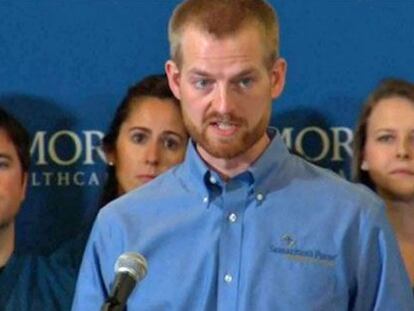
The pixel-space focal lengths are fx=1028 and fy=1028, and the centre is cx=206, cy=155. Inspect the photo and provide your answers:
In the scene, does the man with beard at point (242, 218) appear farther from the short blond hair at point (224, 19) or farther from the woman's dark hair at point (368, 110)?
the woman's dark hair at point (368, 110)

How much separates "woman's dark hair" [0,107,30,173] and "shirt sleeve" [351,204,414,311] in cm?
86

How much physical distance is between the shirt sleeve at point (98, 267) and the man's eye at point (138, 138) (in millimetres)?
592

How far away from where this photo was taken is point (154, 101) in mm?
2023

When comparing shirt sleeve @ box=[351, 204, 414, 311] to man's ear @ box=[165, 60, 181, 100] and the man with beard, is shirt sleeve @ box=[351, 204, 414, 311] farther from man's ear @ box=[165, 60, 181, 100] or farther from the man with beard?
man's ear @ box=[165, 60, 181, 100]

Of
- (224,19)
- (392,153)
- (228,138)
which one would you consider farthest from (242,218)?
(392,153)

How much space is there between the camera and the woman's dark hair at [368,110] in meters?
1.97

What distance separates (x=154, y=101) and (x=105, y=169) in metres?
0.19

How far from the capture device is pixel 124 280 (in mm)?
1049

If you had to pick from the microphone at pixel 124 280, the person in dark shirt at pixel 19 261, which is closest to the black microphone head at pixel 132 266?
the microphone at pixel 124 280

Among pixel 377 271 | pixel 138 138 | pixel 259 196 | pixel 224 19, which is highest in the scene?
pixel 224 19

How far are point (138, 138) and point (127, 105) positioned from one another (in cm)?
8

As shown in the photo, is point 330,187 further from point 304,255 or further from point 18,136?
point 18,136

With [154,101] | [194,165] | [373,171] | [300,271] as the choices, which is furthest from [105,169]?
[300,271]

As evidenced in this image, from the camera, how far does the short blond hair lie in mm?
1318
